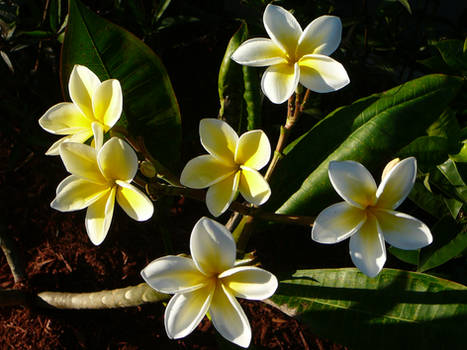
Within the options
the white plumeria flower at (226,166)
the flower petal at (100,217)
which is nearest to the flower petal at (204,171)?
the white plumeria flower at (226,166)

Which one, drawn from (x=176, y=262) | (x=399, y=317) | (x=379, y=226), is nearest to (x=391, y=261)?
(x=399, y=317)

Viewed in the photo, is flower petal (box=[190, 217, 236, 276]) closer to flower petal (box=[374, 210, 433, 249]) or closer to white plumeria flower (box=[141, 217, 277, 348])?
white plumeria flower (box=[141, 217, 277, 348])

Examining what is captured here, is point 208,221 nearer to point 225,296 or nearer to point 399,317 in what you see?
point 225,296

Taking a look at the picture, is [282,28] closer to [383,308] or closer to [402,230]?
[402,230]

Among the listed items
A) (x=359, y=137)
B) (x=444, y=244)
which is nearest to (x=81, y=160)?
(x=359, y=137)

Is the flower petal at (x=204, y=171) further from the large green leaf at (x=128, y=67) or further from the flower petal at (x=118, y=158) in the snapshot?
the large green leaf at (x=128, y=67)

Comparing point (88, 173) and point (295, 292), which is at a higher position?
point (88, 173)
